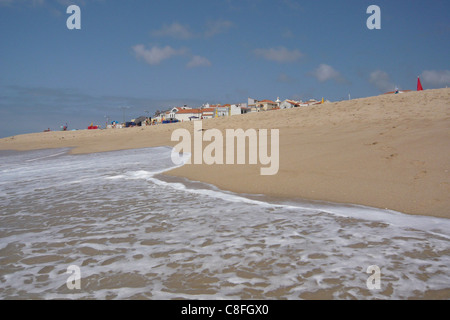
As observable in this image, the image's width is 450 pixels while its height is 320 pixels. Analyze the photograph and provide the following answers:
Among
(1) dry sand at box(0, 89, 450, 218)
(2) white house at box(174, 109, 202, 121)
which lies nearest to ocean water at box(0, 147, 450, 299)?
(1) dry sand at box(0, 89, 450, 218)

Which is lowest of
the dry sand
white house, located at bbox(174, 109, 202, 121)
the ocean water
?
the ocean water

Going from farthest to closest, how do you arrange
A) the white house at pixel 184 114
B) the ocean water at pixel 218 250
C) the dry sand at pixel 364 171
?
the white house at pixel 184 114
the dry sand at pixel 364 171
the ocean water at pixel 218 250

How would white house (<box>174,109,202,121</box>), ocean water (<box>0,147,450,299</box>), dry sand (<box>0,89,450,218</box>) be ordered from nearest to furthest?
ocean water (<box>0,147,450,299</box>), dry sand (<box>0,89,450,218</box>), white house (<box>174,109,202,121</box>)

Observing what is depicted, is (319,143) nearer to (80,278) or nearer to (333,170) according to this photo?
(333,170)

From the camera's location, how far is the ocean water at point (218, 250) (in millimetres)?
2281

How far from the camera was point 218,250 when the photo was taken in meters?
2.96

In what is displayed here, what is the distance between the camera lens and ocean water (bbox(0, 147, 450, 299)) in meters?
2.28

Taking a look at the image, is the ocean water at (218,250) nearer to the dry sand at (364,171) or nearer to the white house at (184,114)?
the dry sand at (364,171)

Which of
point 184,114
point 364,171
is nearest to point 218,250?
point 364,171

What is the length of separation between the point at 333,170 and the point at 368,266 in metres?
3.41

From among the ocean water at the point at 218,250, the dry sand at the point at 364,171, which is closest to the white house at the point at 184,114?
the dry sand at the point at 364,171

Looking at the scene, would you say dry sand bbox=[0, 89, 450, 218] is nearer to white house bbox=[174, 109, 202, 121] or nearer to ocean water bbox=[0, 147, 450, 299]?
ocean water bbox=[0, 147, 450, 299]

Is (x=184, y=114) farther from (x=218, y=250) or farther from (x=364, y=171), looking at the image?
(x=218, y=250)

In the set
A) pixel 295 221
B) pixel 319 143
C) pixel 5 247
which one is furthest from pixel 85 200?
pixel 319 143
